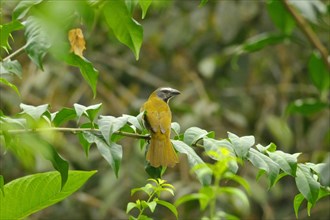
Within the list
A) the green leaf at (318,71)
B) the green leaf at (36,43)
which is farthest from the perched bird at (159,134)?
the green leaf at (318,71)

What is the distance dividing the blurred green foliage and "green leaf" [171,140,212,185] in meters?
3.20

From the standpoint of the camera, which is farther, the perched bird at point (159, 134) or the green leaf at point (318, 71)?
the green leaf at point (318, 71)

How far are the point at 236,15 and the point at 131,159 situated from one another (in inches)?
55.9

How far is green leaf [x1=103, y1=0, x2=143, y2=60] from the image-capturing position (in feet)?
7.43

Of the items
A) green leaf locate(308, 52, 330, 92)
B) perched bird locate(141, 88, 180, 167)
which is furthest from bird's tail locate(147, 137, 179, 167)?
green leaf locate(308, 52, 330, 92)

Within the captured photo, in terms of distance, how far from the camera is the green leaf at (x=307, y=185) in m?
2.29

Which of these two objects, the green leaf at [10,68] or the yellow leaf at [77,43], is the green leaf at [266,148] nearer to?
the yellow leaf at [77,43]

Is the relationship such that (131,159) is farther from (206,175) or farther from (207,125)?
(206,175)

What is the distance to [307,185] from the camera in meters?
2.34

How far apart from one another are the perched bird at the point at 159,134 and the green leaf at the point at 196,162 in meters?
0.20

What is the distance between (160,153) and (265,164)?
0.43 metres

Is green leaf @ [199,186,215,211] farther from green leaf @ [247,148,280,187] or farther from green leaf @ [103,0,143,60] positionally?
green leaf @ [103,0,143,60]

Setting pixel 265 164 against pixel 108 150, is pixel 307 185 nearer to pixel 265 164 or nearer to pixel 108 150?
pixel 265 164

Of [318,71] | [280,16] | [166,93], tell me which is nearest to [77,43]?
[166,93]
